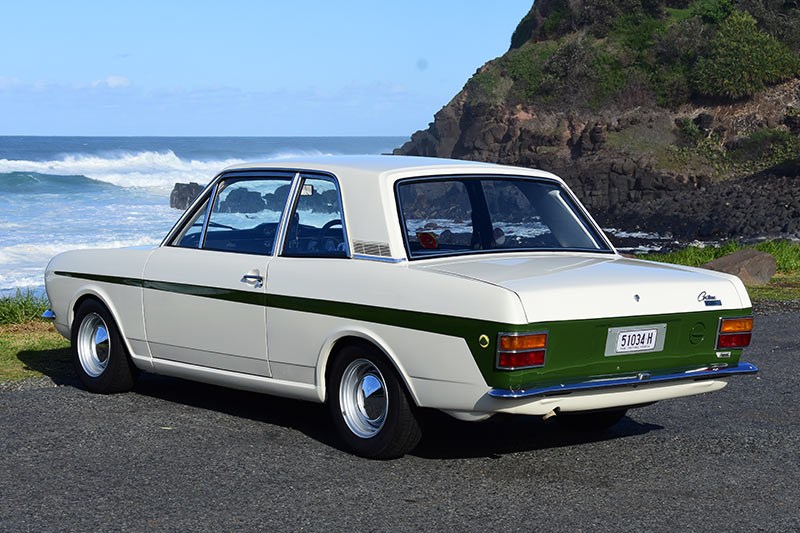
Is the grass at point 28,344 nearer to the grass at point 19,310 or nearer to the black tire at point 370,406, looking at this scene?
the grass at point 19,310

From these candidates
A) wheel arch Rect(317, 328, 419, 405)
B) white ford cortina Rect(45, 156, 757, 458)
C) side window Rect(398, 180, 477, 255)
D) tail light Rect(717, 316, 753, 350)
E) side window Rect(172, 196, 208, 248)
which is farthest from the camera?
side window Rect(172, 196, 208, 248)

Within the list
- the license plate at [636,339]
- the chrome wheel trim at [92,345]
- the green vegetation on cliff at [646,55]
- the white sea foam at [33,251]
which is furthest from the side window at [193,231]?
the green vegetation on cliff at [646,55]

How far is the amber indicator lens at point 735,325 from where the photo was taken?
630 centimetres

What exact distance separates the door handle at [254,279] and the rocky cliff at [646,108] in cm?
3448

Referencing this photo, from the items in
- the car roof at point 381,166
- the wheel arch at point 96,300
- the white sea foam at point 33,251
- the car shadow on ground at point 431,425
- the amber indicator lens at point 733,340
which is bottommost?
the white sea foam at point 33,251

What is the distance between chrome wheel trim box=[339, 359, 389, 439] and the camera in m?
6.23

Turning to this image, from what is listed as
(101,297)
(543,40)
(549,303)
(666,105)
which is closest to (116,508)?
(549,303)

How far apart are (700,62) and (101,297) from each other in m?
53.7

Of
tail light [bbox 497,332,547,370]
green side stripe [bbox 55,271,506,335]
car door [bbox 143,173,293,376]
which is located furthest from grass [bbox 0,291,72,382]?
tail light [bbox 497,332,547,370]

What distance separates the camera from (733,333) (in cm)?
635

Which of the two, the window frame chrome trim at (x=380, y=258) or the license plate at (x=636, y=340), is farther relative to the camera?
the window frame chrome trim at (x=380, y=258)

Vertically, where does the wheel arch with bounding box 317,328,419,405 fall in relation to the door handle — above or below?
below

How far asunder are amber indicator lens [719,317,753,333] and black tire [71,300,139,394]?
3.80 metres

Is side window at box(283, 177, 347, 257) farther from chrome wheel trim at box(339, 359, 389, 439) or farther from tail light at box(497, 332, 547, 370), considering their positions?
tail light at box(497, 332, 547, 370)
